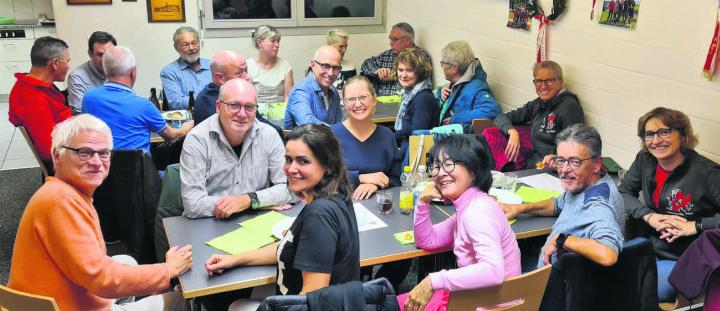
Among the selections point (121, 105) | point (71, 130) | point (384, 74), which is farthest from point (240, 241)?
point (384, 74)

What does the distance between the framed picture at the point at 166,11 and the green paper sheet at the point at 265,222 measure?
13.3 feet

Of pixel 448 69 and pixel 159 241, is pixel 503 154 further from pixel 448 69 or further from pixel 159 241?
pixel 159 241

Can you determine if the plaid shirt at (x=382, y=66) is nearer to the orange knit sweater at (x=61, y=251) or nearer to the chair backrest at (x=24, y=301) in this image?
the orange knit sweater at (x=61, y=251)

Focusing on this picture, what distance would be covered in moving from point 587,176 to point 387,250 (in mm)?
877

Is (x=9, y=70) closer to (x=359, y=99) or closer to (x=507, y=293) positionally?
(x=359, y=99)

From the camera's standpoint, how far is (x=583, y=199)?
246 cm

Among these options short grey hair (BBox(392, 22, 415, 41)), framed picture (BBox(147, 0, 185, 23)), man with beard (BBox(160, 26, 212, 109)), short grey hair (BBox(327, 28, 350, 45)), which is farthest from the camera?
framed picture (BBox(147, 0, 185, 23))

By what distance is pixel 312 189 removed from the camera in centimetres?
212

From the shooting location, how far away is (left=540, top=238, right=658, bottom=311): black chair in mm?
2123

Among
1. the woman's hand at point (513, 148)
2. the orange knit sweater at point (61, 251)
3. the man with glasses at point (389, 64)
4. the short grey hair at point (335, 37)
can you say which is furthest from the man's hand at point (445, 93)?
the orange knit sweater at point (61, 251)

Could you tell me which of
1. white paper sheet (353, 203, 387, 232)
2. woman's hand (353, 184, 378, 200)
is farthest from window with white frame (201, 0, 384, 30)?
white paper sheet (353, 203, 387, 232)

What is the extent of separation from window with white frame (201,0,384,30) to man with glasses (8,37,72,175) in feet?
7.60

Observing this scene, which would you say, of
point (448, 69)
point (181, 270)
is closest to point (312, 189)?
point (181, 270)

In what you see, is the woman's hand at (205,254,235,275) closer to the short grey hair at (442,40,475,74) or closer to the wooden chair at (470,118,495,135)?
the wooden chair at (470,118,495,135)
